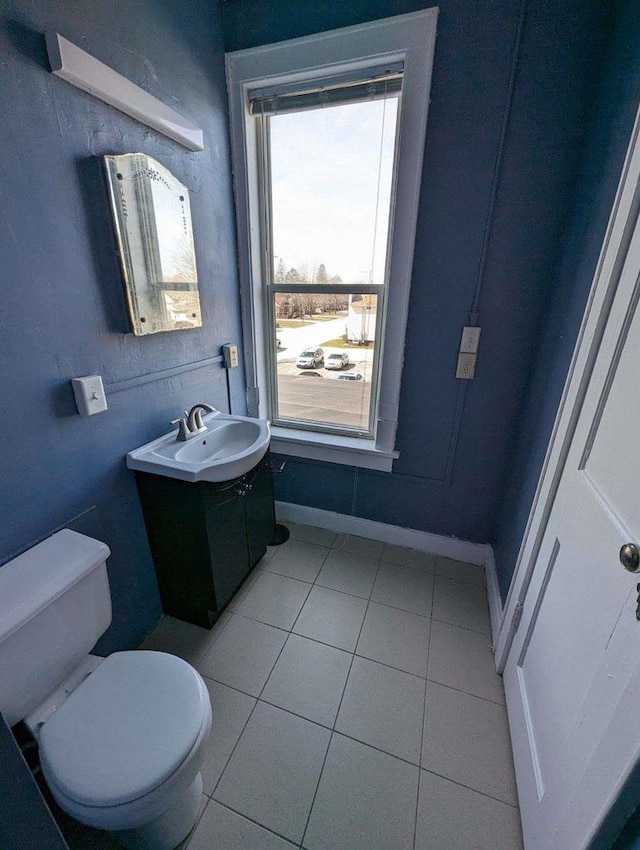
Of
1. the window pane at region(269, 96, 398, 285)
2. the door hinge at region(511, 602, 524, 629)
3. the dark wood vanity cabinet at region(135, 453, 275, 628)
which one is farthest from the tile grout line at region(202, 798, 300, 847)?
the window pane at region(269, 96, 398, 285)

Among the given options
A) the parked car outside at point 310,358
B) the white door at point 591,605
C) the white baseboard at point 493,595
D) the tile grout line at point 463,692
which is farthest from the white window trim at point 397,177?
the tile grout line at point 463,692

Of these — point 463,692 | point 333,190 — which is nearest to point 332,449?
point 463,692

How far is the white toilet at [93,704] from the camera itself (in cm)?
74

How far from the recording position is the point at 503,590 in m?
1.53

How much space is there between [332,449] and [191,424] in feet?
2.56

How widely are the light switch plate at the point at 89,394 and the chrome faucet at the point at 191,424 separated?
32cm

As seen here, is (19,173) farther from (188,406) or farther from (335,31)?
(335,31)

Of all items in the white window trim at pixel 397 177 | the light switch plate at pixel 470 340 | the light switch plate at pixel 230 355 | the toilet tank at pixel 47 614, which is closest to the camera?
the toilet tank at pixel 47 614

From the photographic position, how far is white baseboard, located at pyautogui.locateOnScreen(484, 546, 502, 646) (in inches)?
57.9

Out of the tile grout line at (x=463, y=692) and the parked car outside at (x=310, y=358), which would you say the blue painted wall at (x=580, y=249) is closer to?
the tile grout line at (x=463, y=692)

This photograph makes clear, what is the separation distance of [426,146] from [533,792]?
221 cm

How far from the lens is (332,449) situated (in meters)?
1.93

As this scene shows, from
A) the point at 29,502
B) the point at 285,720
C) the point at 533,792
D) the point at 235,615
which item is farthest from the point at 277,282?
the point at 533,792

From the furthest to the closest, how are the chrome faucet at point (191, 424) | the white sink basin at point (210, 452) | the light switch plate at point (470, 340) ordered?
the light switch plate at point (470, 340) → the chrome faucet at point (191, 424) → the white sink basin at point (210, 452)
